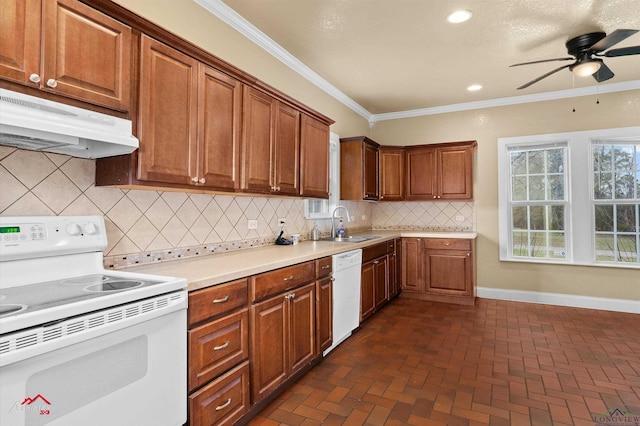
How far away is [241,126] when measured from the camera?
2.45 meters

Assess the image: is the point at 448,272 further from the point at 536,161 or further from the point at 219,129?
the point at 219,129

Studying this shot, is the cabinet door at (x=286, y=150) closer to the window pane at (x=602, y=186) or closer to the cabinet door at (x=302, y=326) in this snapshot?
the cabinet door at (x=302, y=326)

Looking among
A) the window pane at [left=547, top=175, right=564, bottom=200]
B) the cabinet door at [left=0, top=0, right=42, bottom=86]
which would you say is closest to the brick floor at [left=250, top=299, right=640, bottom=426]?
the window pane at [left=547, top=175, right=564, bottom=200]

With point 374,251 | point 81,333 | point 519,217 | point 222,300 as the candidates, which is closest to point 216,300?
point 222,300

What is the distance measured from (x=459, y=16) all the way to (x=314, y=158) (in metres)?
1.70

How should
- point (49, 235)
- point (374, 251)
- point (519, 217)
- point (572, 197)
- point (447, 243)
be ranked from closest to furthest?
point (49, 235)
point (374, 251)
point (572, 197)
point (447, 243)
point (519, 217)

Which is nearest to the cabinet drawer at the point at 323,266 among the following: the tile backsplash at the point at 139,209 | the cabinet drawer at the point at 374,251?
the tile backsplash at the point at 139,209

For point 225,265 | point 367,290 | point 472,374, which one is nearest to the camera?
point 225,265

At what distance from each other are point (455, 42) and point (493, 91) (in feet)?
5.49

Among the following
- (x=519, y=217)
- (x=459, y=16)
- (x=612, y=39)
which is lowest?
(x=519, y=217)

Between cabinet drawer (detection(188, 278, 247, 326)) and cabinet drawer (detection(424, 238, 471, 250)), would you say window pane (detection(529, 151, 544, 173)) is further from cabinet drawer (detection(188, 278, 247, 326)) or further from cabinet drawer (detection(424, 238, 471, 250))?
cabinet drawer (detection(188, 278, 247, 326))

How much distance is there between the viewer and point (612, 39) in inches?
106

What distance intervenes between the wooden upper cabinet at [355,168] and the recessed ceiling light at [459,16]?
6.10 ft

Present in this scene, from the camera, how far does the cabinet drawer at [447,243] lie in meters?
4.60
